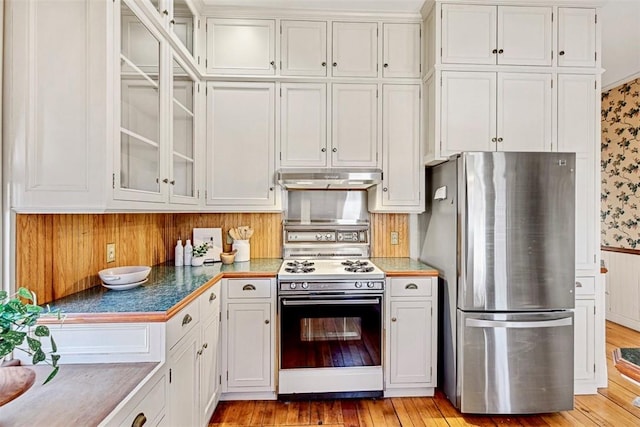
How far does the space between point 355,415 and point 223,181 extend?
1979mm

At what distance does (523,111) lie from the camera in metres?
2.44

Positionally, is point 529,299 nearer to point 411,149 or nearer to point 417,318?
point 417,318

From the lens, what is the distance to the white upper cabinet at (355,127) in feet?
8.53

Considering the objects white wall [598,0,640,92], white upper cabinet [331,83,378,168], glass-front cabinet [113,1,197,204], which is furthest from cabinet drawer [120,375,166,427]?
white wall [598,0,640,92]

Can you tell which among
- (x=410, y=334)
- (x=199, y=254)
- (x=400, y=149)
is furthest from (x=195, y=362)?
(x=400, y=149)

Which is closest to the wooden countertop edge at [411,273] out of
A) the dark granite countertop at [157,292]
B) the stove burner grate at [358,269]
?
the stove burner grate at [358,269]

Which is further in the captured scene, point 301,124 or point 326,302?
point 301,124

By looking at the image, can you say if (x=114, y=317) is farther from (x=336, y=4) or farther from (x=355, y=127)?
(x=336, y=4)

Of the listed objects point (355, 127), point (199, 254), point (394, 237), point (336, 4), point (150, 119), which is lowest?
point (199, 254)

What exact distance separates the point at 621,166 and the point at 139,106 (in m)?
5.16

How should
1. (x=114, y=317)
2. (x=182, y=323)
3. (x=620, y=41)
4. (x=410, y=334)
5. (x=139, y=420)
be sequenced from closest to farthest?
(x=139, y=420), (x=114, y=317), (x=182, y=323), (x=410, y=334), (x=620, y=41)

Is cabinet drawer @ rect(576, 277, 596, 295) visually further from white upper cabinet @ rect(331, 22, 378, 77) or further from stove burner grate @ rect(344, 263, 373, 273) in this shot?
white upper cabinet @ rect(331, 22, 378, 77)

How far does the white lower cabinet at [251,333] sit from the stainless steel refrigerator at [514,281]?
4.34 ft

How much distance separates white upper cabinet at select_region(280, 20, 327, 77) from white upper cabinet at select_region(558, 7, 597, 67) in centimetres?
183
